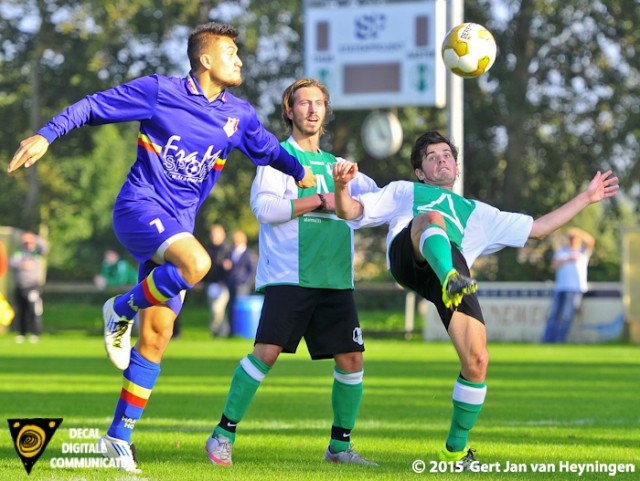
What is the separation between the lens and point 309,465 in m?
6.73

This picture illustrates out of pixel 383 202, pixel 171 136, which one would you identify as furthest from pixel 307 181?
pixel 171 136

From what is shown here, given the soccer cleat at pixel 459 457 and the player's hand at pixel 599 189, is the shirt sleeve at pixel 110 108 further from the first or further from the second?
the player's hand at pixel 599 189

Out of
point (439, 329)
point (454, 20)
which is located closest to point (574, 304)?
point (439, 329)

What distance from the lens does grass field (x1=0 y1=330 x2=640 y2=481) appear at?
21.7 ft

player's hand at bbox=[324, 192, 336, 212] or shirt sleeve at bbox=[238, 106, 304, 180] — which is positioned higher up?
shirt sleeve at bbox=[238, 106, 304, 180]

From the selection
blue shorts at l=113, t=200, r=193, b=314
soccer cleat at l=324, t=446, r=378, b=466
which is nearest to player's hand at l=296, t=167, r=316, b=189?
blue shorts at l=113, t=200, r=193, b=314

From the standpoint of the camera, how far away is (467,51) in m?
8.84

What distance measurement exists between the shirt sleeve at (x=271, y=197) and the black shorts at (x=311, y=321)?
42 cm

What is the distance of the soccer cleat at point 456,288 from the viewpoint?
609cm

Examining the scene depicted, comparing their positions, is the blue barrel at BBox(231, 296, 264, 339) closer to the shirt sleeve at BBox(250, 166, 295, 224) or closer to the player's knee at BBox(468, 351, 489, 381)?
the shirt sleeve at BBox(250, 166, 295, 224)

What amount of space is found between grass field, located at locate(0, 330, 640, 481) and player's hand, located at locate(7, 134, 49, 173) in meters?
1.52

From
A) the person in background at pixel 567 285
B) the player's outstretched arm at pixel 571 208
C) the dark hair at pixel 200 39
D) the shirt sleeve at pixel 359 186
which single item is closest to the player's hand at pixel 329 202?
the shirt sleeve at pixel 359 186

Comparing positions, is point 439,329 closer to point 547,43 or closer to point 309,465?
point 547,43

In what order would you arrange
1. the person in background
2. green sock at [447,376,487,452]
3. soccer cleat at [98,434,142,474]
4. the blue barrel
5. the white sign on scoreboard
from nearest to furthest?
1. soccer cleat at [98,434,142,474]
2. green sock at [447,376,487,452]
3. the person in background
4. the blue barrel
5. the white sign on scoreboard
